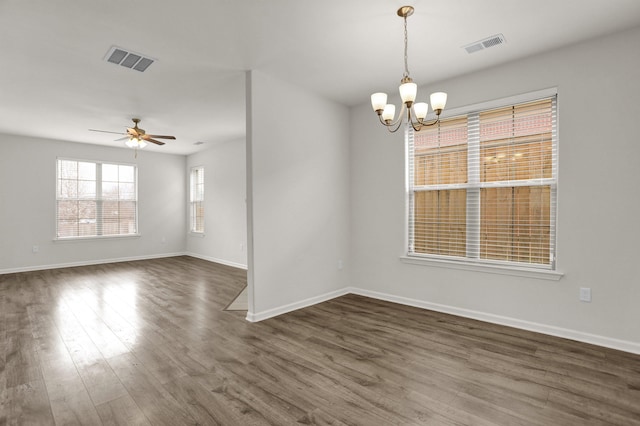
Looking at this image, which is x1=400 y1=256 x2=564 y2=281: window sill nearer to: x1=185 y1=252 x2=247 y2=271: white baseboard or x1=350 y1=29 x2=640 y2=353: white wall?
x1=350 y1=29 x2=640 y2=353: white wall

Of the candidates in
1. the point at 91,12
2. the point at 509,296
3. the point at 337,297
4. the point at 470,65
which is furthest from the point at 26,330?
the point at 470,65

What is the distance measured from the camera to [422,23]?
9.17 ft

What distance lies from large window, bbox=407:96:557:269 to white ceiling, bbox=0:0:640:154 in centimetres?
66

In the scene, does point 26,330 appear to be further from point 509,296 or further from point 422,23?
point 509,296

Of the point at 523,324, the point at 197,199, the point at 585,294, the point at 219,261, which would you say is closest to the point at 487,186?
the point at 585,294

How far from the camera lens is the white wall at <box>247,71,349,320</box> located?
3.77 metres

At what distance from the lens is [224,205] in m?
7.61

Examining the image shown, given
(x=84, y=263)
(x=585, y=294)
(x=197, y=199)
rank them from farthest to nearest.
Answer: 1. (x=197, y=199)
2. (x=84, y=263)
3. (x=585, y=294)

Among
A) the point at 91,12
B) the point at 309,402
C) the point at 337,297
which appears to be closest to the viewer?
the point at 309,402

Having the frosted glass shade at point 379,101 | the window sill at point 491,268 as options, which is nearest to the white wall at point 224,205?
the window sill at point 491,268

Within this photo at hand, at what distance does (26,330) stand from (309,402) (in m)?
3.25

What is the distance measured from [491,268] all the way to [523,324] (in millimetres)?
629

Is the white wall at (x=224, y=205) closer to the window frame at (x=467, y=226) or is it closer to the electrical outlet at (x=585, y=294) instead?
the window frame at (x=467, y=226)

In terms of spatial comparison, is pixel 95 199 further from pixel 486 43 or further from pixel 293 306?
pixel 486 43
